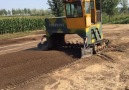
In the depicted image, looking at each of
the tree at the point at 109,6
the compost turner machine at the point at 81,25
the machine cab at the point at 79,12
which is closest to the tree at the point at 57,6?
the tree at the point at 109,6

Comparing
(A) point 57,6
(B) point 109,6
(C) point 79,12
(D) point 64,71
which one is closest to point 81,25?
(C) point 79,12

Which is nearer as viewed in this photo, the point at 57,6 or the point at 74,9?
the point at 74,9

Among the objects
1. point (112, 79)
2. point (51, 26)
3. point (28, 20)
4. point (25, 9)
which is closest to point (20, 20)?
point (28, 20)

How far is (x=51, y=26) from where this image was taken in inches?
609

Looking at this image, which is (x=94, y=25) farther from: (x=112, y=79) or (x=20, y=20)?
(x=20, y=20)

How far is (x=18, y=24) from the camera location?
1378 inches

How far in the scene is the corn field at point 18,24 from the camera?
3322cm

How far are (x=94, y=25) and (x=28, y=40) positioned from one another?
32.2ft

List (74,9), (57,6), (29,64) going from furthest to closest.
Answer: (57,6)
(74,9)
(29,64)

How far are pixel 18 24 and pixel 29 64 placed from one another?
23583 mm

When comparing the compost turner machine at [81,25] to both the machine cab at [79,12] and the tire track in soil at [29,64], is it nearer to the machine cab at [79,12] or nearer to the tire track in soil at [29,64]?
the machine cab at [79,12]

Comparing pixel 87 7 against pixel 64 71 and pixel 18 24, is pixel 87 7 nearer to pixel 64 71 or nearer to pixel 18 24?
pixel 64 71

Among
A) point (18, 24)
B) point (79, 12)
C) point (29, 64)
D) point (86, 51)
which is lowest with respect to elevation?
point (29, 64)

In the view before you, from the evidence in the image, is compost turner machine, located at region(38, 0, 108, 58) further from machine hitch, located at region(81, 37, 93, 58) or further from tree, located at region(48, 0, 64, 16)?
tree, located at region(48, 0, 64, 16)
